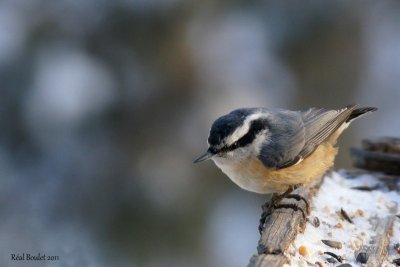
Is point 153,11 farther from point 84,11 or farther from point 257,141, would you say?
point 257,141

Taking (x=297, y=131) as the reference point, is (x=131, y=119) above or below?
below

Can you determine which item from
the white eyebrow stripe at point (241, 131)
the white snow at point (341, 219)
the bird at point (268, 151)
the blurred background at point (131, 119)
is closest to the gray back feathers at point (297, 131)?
the bird at point (268, 151)

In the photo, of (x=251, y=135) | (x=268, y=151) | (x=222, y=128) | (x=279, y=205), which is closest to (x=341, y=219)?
(x=279, y=205)

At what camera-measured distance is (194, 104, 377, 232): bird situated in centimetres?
380

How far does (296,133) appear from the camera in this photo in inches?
163

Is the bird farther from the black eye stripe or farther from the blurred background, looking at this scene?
the blurred background

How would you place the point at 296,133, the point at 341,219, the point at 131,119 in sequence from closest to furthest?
1. the point at 341,219
2. the point at 296,133
3. the point at 131,119

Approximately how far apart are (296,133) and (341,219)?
65 centimetres

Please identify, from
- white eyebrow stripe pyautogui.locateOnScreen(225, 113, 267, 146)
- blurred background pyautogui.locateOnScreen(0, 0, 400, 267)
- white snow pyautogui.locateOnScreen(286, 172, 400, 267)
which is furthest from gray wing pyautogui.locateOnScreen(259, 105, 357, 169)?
blurred background pyautogui.locateOnScreen(0, 0, 400, 267)

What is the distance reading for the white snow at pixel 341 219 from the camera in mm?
3275

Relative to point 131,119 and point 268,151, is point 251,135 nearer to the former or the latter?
point 268,151

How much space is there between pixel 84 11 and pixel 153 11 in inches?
30.9

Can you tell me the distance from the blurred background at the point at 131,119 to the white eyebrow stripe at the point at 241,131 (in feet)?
9.11

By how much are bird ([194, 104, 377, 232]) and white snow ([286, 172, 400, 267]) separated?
167mm
